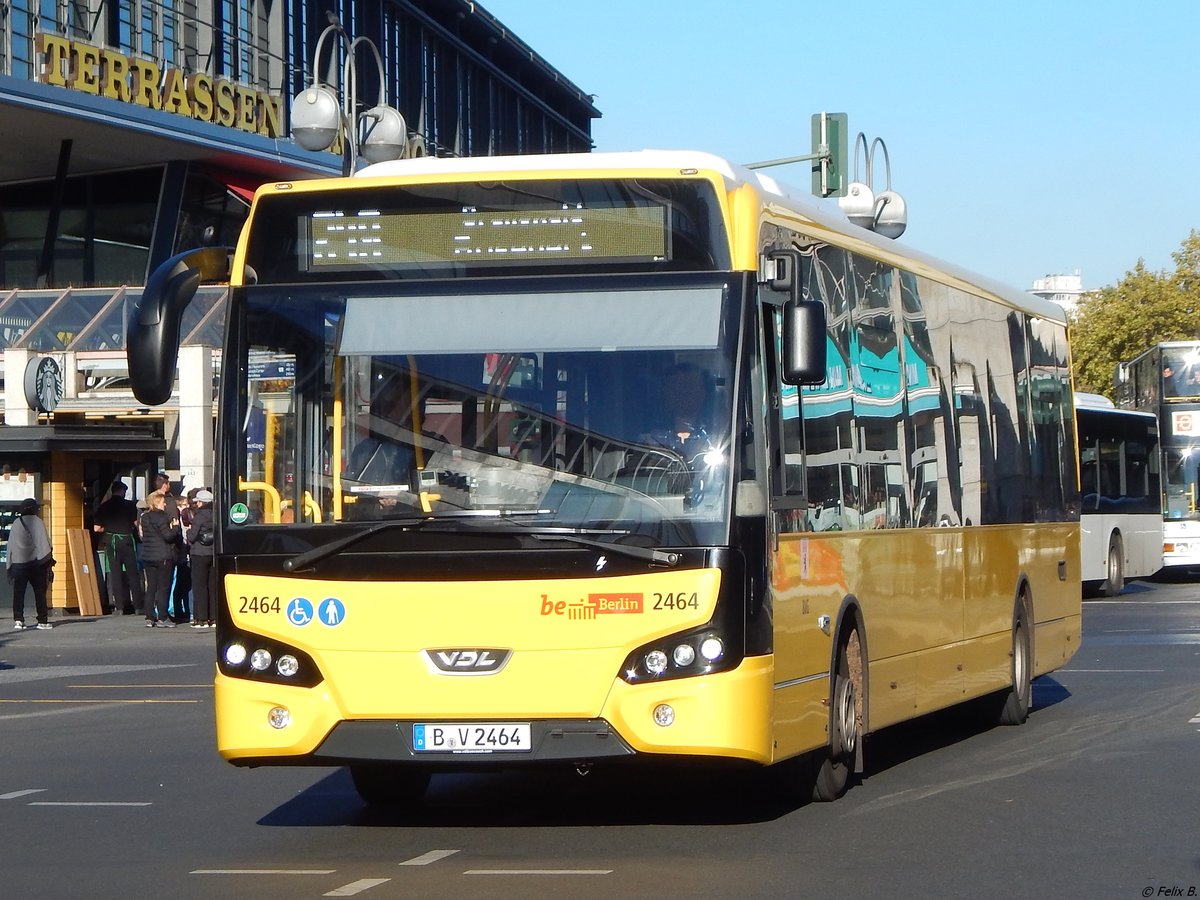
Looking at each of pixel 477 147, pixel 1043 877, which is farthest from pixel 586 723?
pixel 477 147

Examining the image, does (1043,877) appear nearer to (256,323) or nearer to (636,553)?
(636,553)

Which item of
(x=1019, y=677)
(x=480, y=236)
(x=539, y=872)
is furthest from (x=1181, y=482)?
(x=539, y=872)

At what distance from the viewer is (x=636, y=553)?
8766mm

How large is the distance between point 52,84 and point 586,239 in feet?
109

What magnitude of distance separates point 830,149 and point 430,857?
874 inches

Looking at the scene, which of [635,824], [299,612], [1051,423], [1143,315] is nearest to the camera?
[299,612]

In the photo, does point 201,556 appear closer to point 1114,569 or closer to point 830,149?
point 830,149

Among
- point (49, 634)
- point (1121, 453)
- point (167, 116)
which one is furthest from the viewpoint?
point (167, 116)

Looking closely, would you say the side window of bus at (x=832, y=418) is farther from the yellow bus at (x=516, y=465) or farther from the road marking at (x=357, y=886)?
the road marking at (x=357, y=886)

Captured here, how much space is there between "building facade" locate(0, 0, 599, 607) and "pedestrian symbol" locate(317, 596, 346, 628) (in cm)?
1713

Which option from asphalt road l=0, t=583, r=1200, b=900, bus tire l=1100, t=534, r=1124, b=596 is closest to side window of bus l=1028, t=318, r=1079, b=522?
asphalt road l=0, t=583, r=1200, b=900

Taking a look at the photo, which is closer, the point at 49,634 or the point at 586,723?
the point at 586,723

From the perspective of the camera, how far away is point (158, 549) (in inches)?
1082

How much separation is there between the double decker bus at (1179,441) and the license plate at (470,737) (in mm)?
29667
